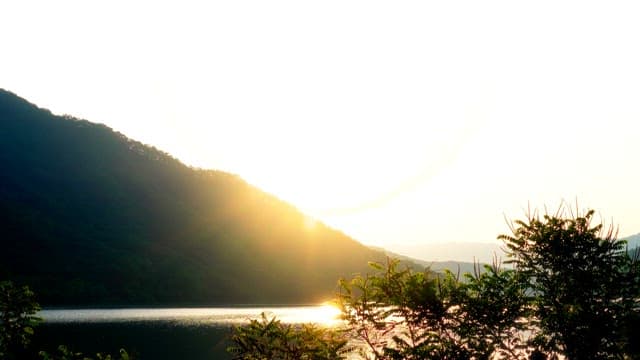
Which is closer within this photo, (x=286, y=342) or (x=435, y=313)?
(x=435, y=313)

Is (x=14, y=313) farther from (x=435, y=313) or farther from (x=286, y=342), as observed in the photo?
(x=435, y=313)

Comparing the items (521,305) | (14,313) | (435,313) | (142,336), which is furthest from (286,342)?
(142,336)

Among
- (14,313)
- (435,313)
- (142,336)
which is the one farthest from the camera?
(142,336)

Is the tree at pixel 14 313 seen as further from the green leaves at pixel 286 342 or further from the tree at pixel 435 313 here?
the tree at pixel 435 313

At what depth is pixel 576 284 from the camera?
70.5ft

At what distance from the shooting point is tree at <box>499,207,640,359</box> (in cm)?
2022

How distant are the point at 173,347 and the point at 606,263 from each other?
12005 cm

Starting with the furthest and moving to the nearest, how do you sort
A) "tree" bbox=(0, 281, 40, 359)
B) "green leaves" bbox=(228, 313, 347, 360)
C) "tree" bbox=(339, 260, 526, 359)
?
"tree" bbox=(0, 281, 40, 359)
"green leaves" bbox=(228, 313, 347, 360)
"tree" bbox=(339, 260, 526, 359)

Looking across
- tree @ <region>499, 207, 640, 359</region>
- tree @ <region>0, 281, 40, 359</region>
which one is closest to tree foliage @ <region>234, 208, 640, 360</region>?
tree @ <region>499, 207, 640, 359</region>

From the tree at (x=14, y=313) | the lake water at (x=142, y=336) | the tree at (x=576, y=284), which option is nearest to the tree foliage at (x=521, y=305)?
the tree at (x=576, y=284)

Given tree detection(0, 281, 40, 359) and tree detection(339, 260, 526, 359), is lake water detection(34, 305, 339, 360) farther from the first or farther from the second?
tree detection(339, 260, 526, 359)

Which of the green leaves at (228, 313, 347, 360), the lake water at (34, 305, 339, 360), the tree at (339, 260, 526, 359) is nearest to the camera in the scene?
the tree at (339, 260, 526, 359)

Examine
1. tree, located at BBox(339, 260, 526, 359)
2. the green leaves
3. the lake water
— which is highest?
tree, located at BBox(339, 260, 526, 359)

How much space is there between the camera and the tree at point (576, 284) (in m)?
20.2
